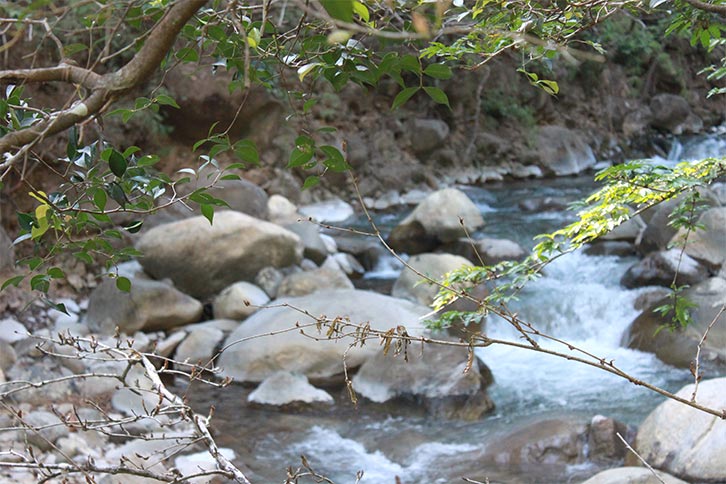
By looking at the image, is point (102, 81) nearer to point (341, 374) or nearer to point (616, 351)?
point (341, 374)

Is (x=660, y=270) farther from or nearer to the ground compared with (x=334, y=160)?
nearer to the ground

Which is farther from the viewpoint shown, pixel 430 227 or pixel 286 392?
pixel 430 227

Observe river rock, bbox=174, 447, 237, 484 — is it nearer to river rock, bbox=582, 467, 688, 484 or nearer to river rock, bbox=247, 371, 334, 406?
river rock, bbox=247, 371, 334, 406

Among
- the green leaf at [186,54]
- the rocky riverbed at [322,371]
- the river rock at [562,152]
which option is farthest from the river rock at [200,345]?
the river rock at [562,152]

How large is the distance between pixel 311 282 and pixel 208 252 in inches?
39.6

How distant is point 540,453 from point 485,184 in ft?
28.9

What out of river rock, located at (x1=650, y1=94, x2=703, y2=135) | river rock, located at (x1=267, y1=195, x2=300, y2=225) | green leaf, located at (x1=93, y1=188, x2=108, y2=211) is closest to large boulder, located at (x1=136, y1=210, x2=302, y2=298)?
river rock, located at (x1=267, y1=195, x2=300, y2=225)

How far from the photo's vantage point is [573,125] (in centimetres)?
1472

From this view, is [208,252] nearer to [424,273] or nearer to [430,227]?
[424,273]

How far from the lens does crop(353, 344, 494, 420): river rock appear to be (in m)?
4.73

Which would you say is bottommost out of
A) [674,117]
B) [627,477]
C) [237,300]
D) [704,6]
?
[674,117]

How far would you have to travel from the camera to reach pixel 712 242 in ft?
20.7

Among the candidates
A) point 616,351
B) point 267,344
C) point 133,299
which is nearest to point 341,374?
point 267,344

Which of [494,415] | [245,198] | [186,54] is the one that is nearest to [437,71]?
[186,54]
